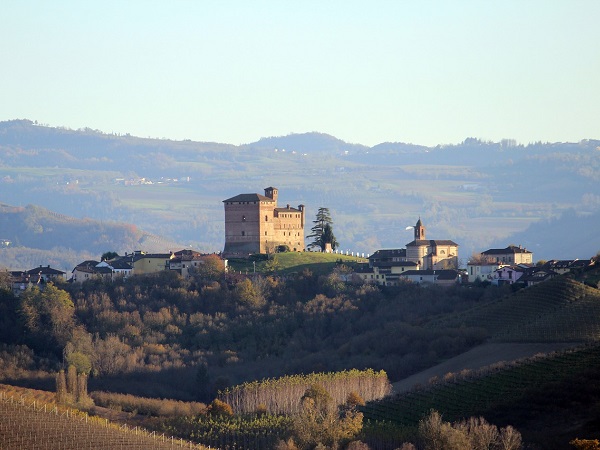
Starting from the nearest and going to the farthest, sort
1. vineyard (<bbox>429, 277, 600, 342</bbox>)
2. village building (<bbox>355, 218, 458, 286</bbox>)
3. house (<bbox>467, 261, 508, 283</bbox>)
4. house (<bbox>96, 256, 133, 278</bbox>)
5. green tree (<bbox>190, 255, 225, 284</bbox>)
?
1. vineyard (<bbox>429, 277, 600, 342</bbox>)
2. green tree (<bbox>190, 255, 225, 284</bbox>)
3. village building (<bbox>355, 218, 458, 286</bbox>)
4. house (<bbox>467, 261, 508, 283</bbox>)
5. house (<bbox>96, 256, 133, 278</bbox>)

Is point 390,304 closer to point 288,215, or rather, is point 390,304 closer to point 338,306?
point 338,306

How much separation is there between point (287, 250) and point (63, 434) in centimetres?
5545

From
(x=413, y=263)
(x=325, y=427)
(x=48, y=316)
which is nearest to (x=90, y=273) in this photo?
(x=48, y=316)

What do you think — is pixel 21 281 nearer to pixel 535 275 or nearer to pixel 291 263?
pixel 291 263

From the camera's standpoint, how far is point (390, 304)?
335 feet

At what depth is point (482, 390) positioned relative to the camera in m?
68.4

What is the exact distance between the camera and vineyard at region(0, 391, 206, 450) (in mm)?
57531

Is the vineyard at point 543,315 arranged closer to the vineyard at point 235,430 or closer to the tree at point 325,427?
the tree at point 325,427

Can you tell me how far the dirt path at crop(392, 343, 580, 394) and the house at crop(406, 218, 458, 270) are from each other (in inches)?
1057

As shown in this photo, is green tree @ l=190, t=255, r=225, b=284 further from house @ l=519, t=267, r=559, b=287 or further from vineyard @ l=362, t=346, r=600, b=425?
vineyard @ l=362, t=346, r=600, b=425

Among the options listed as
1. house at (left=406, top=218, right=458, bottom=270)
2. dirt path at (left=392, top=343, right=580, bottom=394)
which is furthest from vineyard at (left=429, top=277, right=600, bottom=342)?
house at (left=406, top=218, right=458, bottom=270)

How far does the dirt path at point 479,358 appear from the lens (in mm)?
78225

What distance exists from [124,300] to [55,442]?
4553 cm

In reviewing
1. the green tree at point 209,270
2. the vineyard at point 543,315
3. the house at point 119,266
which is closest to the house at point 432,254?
the green tree at point 209,270
